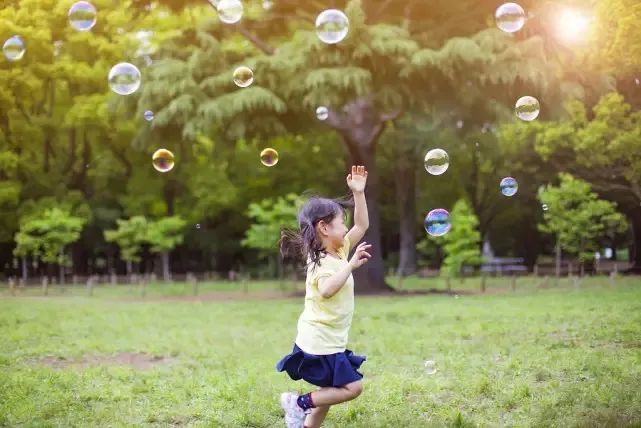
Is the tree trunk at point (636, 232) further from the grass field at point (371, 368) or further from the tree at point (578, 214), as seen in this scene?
the grass field at point (371, 368)

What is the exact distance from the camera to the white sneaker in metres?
5.88

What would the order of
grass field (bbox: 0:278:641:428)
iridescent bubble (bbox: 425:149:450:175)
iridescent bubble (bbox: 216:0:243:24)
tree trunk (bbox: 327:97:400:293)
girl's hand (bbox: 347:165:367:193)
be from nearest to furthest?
girl's hand (bbox: 347:165:367:193) → grass field (bbox: 0:278:641:428) → iridescent bubble (bbox: 425:149:450:175) → iridescent bubble (bbox: 216:0:243:24) → tree trunk (bbox: 327:97:400:293)

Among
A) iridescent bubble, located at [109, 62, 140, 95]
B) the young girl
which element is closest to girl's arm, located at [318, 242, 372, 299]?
the young girl

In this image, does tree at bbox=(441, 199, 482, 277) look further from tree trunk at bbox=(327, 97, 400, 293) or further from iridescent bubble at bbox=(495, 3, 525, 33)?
iridescent bubble at bbox=(495, 3, 525, 33)

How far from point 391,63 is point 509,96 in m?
3.82

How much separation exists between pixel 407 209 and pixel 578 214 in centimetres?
1257

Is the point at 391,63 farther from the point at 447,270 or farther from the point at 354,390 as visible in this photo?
the point at 354,390

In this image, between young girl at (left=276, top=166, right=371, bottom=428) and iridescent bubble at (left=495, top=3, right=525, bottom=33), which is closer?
young girl at (left=276, top=166, right=371, bottom=428)

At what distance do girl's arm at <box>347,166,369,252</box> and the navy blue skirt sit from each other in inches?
36.1

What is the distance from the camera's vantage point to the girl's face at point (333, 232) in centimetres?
580

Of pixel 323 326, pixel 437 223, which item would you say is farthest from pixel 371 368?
pixel 323 326

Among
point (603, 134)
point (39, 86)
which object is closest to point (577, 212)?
point (603, 134)

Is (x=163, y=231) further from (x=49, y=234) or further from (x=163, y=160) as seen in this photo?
(x=163, y=160)

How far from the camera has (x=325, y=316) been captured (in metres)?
5.73
